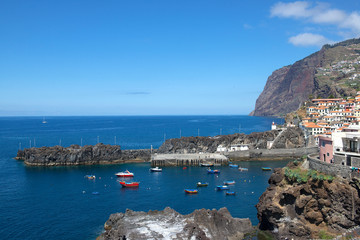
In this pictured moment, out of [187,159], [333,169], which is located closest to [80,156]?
[187,159]

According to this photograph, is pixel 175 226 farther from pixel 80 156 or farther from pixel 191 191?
pixel 80 156

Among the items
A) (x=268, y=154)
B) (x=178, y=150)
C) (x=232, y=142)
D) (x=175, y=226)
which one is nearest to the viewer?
(x=175, y=226)

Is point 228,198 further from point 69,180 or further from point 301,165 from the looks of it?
point 69,180

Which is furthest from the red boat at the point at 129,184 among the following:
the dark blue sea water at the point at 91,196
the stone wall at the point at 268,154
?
the stone wall at the point at 268,154

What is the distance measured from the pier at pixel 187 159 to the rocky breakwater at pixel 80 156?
22.3 feet

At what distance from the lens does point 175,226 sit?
112 feet

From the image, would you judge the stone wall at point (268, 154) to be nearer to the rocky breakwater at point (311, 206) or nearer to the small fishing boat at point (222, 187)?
the small fishing boat at point (222, 187)

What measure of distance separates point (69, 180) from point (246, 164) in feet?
155

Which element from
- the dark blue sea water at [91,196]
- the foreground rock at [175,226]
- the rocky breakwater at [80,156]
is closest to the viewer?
the foreground rock at [175,226]

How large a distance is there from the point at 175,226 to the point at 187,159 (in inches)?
2061

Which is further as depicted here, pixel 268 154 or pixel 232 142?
pixel 232 142

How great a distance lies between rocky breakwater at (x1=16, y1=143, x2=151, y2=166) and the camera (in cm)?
8531

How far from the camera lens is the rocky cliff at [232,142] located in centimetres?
9389

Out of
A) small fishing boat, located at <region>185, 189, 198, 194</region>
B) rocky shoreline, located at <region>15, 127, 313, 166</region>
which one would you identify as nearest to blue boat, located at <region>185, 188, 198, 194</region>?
small fishing boat, located at <region>185, 189, 198, 194</region>
